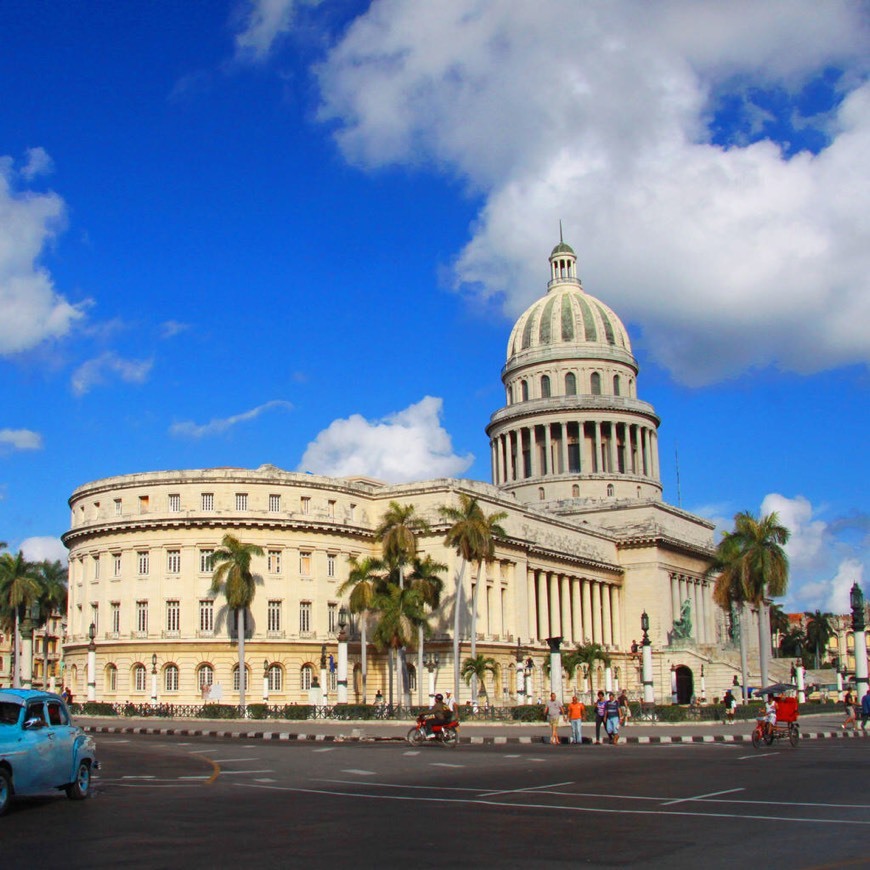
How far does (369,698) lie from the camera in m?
74.2

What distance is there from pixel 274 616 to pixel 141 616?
27.6 feet

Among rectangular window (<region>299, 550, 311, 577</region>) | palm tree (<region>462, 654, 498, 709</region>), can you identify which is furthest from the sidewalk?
rectangular window (<region>299, 550, 311, 577</region>)

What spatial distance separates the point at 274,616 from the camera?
2827 inches

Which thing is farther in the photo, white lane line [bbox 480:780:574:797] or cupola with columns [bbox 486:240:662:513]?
cupola with columns [bbox 486:240:662:513]

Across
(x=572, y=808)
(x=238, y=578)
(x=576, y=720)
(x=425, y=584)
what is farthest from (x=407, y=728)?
(x=572, y=808)

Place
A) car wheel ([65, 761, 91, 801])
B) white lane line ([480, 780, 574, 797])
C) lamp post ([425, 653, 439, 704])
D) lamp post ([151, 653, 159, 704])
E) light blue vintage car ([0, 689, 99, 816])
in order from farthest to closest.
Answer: lamp post ([425, 653, 439, 704]) → lamp post ([151, 653, 159, 704]) → white lane line ([480, 780, 574, 797]) → car wheel ([65, 761, 91, 801]) → light blue vintage car ([0, 689, 99, 816])

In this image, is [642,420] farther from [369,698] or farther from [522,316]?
[369,698]

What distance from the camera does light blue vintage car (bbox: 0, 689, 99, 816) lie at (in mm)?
17641

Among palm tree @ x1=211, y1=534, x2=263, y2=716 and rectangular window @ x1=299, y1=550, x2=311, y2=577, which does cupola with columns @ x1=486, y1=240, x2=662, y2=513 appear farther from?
palm tree @ x1=211, y1=534, x2=263, y2=716

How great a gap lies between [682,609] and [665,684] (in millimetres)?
8681

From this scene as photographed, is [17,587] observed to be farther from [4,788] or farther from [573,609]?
[4,788]

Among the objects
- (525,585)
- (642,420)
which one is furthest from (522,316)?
(525,585)

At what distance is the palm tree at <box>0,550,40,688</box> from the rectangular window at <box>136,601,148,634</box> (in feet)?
55.6

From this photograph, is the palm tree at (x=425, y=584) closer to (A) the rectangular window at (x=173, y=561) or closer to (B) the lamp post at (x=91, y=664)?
(A) the rectangular window at (x=173, y=561)
